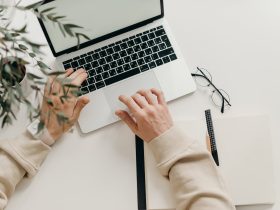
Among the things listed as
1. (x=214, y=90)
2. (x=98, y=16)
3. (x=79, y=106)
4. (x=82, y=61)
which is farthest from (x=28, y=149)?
(x=214, y=90)

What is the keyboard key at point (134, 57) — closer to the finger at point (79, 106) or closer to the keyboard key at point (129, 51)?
the keyboard key at point (129, 51)

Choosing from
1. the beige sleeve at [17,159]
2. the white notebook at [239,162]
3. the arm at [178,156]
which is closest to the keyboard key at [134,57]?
the arm at [178,156]

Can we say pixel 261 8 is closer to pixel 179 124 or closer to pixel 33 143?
pixel 179 124

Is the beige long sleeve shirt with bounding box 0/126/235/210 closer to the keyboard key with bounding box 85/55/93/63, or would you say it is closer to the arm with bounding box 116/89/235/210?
the arm with bounding box 116/89/235/210

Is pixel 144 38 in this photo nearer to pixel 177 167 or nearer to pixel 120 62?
pixel 120 62

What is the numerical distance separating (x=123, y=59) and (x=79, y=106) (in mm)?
171

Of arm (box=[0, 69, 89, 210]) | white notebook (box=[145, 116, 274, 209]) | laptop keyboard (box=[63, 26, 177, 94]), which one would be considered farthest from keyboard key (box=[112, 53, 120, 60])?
white notebook (box=[145, 116, 274, 209])

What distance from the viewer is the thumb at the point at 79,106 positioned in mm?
961

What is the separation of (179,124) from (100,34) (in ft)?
1.03

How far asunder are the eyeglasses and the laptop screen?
0.65 ft

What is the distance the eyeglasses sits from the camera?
101 cm

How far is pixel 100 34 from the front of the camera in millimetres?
1025

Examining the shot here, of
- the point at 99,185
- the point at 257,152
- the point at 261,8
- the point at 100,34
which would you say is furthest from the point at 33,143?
the point at 261,8

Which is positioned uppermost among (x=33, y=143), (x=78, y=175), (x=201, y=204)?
(x=33, y=143)
